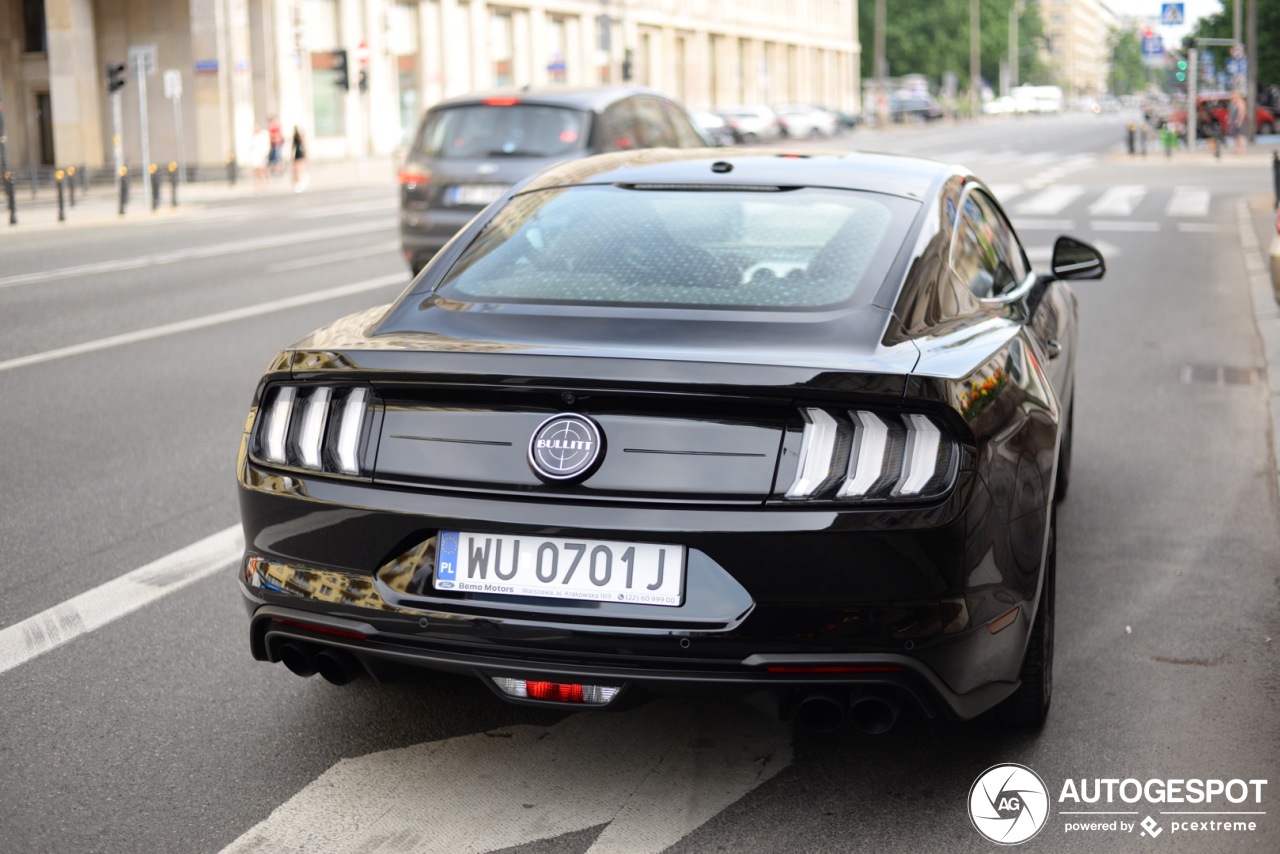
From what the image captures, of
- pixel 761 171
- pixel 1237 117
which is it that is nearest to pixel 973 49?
pixel 1237 117

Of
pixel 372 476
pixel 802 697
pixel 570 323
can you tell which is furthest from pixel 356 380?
pixel 802 697

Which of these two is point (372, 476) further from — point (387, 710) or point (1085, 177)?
point (1085, 177)

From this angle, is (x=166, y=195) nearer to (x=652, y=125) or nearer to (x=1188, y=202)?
(x=1188, y=202)

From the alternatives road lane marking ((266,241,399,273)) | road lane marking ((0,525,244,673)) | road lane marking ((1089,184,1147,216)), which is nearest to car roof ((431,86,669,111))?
road lane marking ((266,241,399,273))

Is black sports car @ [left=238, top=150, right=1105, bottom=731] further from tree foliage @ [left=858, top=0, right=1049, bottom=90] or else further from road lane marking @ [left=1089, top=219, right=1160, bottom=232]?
tree foliage @ [left=858, top=0, right=1049, bottom=90]

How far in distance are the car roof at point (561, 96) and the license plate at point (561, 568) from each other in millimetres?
11169

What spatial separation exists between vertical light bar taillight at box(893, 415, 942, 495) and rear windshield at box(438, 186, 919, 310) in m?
0.56

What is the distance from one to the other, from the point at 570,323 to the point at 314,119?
1856 inches

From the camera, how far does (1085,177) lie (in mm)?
33781

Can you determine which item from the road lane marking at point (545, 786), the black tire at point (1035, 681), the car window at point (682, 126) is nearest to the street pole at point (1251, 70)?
the car window at point (682, 126)

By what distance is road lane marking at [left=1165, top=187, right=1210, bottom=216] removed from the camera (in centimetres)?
2366

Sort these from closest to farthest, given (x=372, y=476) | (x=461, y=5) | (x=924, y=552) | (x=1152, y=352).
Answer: (x=924, y=552) → (x=372, y=476) → (x=1152, y=352) → (x=461, y=5)

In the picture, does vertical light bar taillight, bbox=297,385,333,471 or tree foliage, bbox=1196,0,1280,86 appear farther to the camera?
tree foliage, bbox=1196,0,1280,86

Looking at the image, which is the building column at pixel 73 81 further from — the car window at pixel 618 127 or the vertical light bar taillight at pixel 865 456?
the vertical light bar taillight at pixel 865 456
